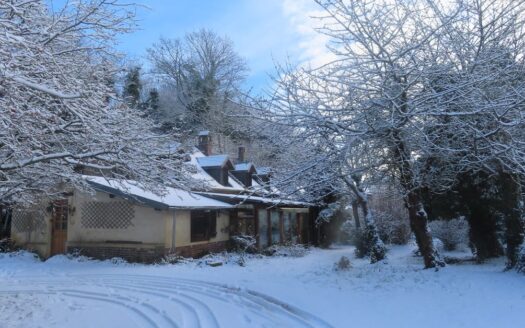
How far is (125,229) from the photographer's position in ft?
60.3

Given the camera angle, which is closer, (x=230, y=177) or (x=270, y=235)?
(x=270, y=235)

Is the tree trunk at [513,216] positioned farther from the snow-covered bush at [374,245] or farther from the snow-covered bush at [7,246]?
the snow-covered bush at [7,246]

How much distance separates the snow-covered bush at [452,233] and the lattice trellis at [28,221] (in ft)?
57.4

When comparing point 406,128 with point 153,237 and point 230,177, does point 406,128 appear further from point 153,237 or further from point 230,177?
point 230,177

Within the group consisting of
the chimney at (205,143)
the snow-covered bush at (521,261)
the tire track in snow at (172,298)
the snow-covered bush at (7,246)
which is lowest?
the tire track in snow at (172,298)

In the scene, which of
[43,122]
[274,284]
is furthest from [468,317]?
[43,122]

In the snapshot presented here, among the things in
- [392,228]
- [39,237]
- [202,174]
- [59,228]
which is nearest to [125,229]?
[59,228]

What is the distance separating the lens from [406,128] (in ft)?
28.0

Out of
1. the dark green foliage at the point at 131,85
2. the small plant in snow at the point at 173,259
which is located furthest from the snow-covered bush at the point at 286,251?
the dark green foliage at the point at 131,85

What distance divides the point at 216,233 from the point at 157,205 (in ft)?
16.7

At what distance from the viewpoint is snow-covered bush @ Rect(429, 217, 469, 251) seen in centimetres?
2100

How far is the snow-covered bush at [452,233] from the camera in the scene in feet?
68.9

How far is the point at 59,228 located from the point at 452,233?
1760cm

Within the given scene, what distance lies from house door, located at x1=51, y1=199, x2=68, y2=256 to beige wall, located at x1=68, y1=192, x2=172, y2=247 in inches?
20.3
